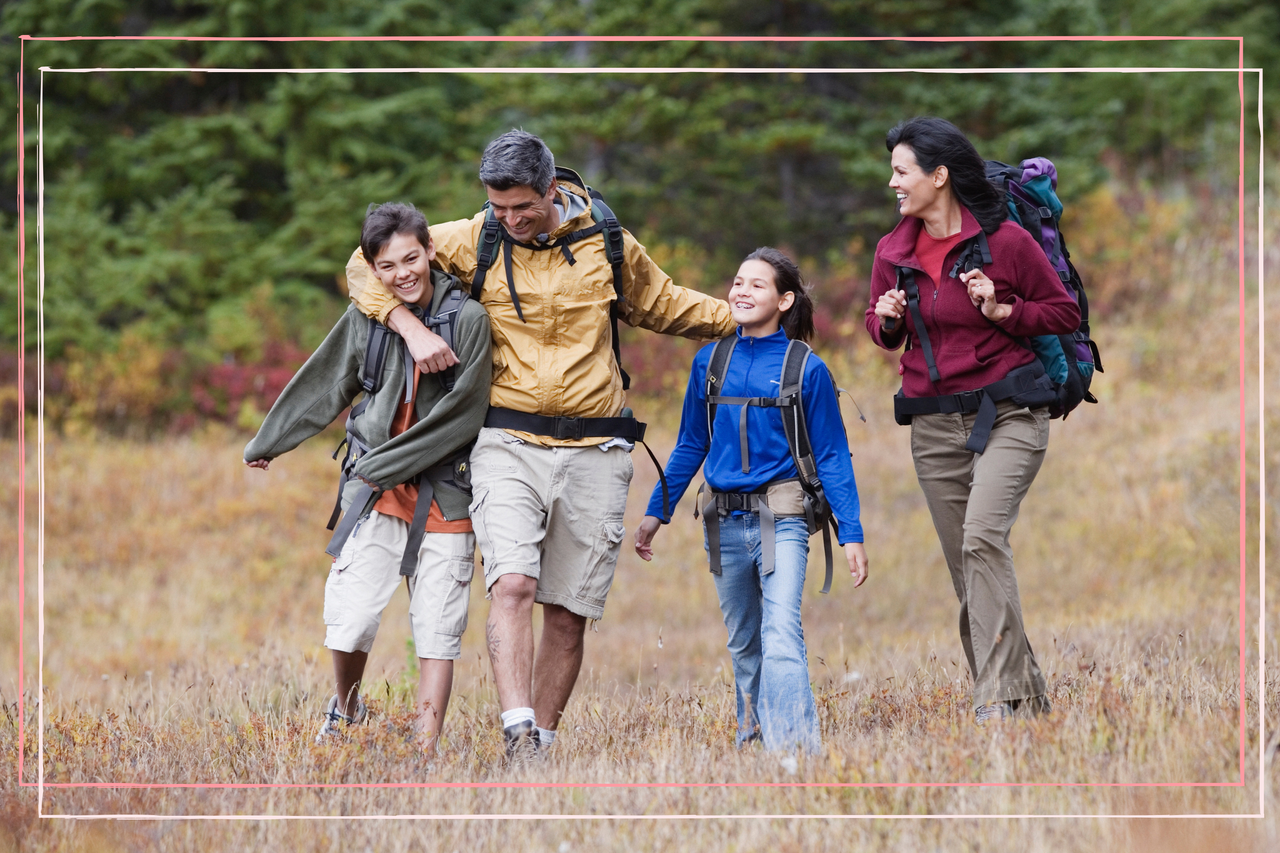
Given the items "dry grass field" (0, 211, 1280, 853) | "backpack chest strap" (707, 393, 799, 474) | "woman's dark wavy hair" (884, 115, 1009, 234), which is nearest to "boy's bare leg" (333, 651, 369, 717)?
"dry grass field" (0, 211, 1280, 853)

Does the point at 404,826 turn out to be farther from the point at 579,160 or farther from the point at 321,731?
the point at 579,160

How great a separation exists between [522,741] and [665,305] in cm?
180

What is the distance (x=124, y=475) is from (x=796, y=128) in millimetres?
9564

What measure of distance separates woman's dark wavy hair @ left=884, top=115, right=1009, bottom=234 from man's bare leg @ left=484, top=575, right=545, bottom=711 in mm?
2136

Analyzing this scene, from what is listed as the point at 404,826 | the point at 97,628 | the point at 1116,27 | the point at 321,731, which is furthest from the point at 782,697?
the point at 1116,27

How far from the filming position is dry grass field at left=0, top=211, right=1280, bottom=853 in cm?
345

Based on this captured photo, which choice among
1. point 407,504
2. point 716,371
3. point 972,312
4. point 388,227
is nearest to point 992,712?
point 972,312

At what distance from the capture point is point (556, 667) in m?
4.65

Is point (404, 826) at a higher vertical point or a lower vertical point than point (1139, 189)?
lower

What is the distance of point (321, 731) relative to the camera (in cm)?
452

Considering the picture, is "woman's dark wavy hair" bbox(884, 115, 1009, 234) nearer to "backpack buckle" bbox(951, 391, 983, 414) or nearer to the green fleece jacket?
"backpack buckle" bbox(951, 391, 983, 414)

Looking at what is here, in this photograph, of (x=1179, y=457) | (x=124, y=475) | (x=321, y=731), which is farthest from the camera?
(x=124, y=475)

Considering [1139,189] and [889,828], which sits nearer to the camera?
[889,828]

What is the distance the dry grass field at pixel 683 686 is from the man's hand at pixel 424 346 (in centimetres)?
125
